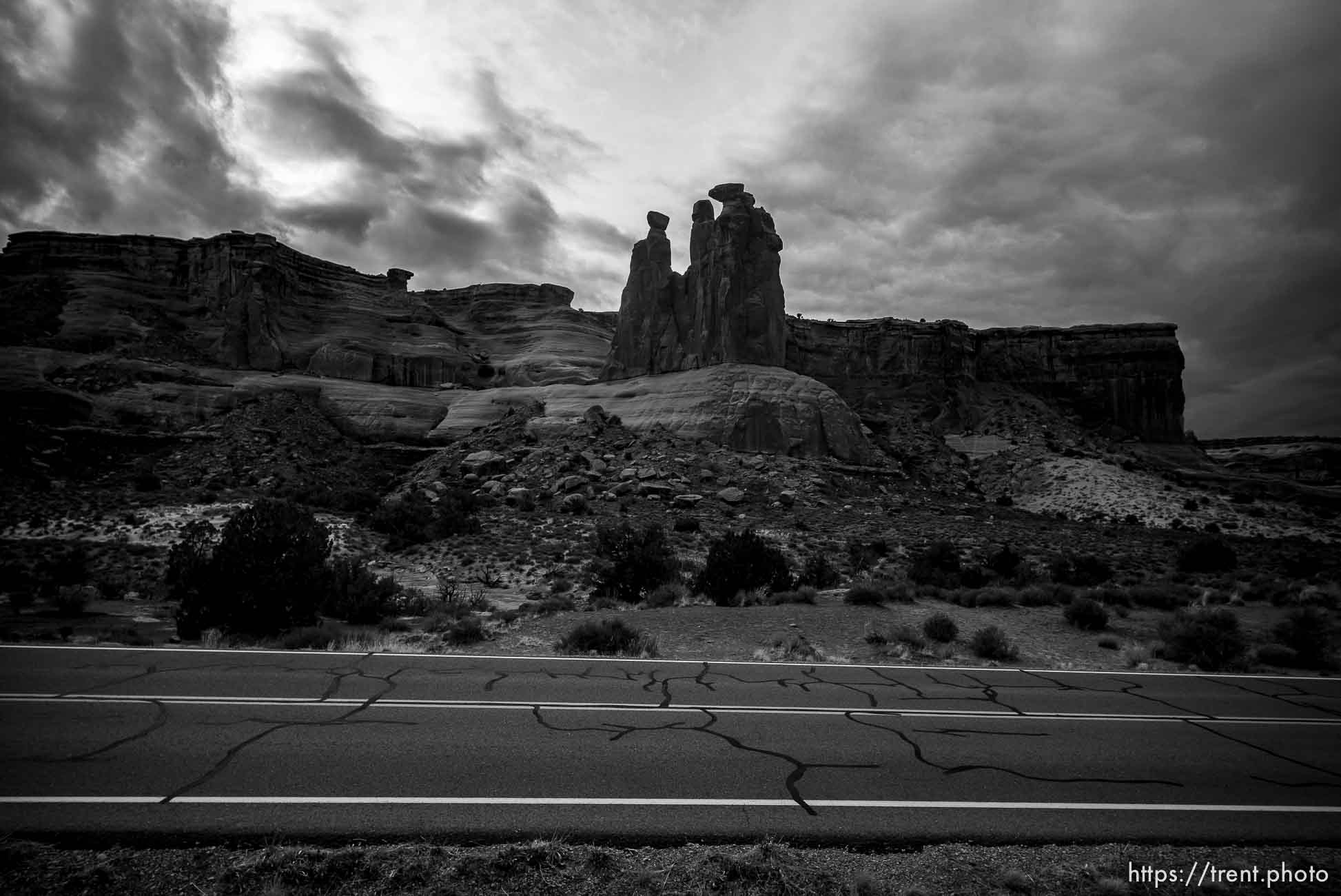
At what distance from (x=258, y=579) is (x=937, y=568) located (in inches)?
900

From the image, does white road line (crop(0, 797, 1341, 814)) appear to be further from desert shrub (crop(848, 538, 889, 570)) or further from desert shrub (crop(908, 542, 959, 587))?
desert shrub (crop(848, 538, 889, 570))

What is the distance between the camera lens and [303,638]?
12875mm

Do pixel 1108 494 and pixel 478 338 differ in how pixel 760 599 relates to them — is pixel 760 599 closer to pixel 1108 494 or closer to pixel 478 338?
pixel 1108 494

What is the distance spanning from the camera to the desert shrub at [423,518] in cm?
3669

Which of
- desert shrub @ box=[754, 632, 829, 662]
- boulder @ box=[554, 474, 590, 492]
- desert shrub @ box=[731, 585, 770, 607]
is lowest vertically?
desert shrub @ box=[731, 585, 770, 607]

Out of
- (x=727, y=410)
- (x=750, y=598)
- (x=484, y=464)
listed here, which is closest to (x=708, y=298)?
(x=727, y=410)

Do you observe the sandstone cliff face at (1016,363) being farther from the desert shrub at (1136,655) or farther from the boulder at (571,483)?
the desert shrub at (1136,655)

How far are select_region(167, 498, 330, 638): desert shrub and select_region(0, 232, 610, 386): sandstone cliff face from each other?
66828mm

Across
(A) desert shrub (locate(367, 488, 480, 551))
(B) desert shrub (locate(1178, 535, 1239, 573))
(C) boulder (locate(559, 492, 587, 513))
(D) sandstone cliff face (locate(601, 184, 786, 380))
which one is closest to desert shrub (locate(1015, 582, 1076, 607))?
(B) desert shrub (locate(1178, 535, 1239, 573))

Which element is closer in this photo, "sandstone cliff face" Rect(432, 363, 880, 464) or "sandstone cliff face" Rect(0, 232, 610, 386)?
"sandstone cliff face" Rect(432, 363, 880, 464)

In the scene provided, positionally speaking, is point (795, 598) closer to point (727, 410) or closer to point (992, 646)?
point (992, 646)

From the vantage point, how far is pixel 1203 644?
13.7m

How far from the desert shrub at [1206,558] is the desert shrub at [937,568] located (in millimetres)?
9985

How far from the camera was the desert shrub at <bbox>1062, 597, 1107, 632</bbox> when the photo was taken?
16.3 m
